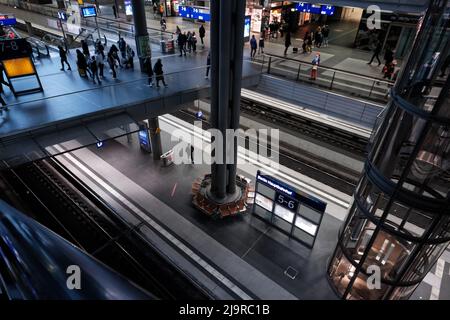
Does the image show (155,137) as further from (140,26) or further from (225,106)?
(225,106)

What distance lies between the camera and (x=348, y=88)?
15.8 metres

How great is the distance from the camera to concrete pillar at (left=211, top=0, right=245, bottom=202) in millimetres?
9844

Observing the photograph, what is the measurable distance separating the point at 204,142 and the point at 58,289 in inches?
723

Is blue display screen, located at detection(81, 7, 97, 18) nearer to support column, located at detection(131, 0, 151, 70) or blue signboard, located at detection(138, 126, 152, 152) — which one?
support column, located at detection(131, 0, 151, 70)

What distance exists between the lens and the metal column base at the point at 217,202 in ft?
45.6

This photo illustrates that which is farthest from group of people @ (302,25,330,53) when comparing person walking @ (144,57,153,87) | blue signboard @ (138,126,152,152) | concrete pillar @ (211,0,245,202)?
blue signboard @ (138,126,152,152)

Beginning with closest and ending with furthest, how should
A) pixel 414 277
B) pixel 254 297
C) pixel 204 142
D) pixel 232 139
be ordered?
pixel 414 277 → pixel 254 297 → pixel 232 139 → pixel 204 142

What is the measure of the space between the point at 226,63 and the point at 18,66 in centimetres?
925

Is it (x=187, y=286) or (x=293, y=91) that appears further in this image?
(x=293, y=91)

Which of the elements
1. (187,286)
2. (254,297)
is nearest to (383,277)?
(254,297)

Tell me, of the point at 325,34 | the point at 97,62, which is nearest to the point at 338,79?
the point at 325,34

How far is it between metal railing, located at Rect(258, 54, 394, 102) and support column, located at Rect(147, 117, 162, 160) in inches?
277
